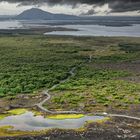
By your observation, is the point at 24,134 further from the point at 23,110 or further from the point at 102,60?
the point at 102,60

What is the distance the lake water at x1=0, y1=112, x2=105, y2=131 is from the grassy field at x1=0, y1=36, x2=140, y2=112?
6127 mm

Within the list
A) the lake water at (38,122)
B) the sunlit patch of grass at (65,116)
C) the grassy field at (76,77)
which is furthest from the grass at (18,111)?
the sunlit patch of grass at (65,116)

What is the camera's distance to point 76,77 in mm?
96500

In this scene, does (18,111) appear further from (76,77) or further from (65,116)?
(76,77)

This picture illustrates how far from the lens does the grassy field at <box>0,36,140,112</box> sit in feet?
230

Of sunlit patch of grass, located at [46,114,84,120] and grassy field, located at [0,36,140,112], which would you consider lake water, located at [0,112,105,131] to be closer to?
sunlit patch of grass, located at [46,114,84,120]

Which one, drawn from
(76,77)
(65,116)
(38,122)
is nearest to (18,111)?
(38,122)

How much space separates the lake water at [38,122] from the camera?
176 feet

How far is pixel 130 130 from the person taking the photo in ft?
170

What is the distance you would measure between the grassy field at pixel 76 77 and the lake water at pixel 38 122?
6127mm

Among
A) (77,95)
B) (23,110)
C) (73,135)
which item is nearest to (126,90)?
(77,95)

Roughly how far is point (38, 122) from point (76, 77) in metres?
41.1

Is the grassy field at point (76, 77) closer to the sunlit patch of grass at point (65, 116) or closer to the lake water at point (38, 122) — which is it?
the sunlit patch of grass at point (65, 116)

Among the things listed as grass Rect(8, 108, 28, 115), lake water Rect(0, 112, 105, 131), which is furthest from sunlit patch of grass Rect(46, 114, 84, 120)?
grass Rect(8, 108, 28, 115)
